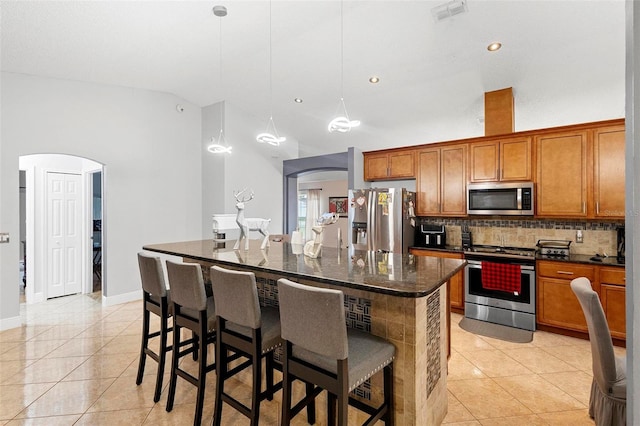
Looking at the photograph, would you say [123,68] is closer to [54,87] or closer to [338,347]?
[54,87]

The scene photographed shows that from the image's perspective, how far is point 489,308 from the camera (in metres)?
3.86

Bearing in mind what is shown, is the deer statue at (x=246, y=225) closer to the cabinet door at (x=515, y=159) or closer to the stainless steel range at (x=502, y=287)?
the stainless steel range at (x=502, y=287)

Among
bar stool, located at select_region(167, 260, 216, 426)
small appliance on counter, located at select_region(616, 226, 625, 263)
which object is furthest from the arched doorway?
small appliance on counter, located at select_region(616, 226, 625, 263)

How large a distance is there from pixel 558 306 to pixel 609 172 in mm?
1552

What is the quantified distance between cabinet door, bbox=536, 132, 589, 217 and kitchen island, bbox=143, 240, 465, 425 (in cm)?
253

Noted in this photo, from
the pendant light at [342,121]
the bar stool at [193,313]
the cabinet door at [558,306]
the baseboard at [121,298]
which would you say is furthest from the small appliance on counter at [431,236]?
the baseboard at [121,298]

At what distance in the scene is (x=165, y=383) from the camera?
8.56ft

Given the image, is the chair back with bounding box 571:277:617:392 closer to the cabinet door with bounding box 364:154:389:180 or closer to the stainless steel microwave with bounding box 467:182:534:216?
the stainless steel microwave with bounding box 467:182:534:216

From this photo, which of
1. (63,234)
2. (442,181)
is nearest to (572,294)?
(442,181)

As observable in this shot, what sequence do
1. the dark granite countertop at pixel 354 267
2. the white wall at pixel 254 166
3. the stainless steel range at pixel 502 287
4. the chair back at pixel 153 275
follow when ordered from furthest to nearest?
the white wall at pixel 254 166
the stainless steel range at pixel 502 287
the chair back at pixel 153 275
the dark granite countertop at pixel 354 267

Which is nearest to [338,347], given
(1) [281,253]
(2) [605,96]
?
(1) [281,253]

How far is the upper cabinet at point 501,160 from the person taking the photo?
13.0 feet

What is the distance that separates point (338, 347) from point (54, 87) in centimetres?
516

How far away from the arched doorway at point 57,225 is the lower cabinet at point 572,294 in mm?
5910
